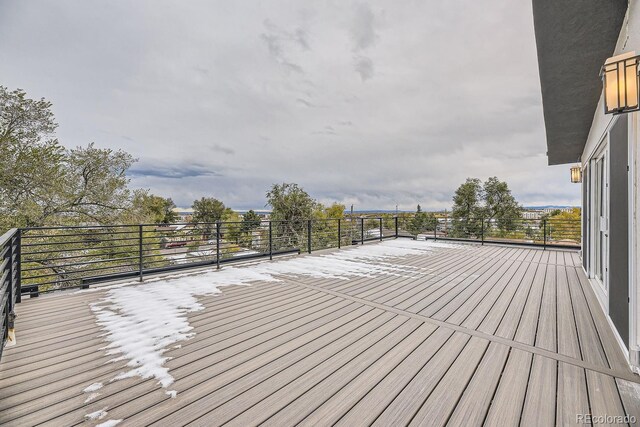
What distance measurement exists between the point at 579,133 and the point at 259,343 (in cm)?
546

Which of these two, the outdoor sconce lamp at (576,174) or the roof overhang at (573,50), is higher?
the roof overhang at (573,50)

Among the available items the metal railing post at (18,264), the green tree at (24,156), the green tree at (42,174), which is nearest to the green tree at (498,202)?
the metal railing post at (18,264)

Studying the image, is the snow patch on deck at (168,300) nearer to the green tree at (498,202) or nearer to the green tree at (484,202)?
the green tree at (484,202)

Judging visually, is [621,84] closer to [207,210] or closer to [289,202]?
[289,202]

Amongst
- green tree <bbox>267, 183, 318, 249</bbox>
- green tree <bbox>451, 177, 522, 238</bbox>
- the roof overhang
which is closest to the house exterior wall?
the roof overhang

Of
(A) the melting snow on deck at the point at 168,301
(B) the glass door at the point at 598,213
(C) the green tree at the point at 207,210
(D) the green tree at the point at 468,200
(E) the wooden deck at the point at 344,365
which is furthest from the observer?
(C) the green tree at the point at 207,210

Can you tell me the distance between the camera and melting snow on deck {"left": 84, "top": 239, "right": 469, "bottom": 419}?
5.66 feet

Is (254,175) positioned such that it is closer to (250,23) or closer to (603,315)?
(250,23)

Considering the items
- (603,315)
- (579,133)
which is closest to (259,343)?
(603,315)

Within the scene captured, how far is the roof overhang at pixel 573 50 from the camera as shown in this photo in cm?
175

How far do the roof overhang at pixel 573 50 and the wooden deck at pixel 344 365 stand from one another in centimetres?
230

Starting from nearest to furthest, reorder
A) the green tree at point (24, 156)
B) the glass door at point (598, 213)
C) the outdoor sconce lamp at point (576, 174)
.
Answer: the glass door at point (598, 213), the outdoor sconce lamp at point (576, 174), the green tree at point (24, 156)

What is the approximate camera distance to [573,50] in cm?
216

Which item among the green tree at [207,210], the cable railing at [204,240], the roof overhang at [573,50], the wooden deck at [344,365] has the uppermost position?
the roof overhang at [573,50]
